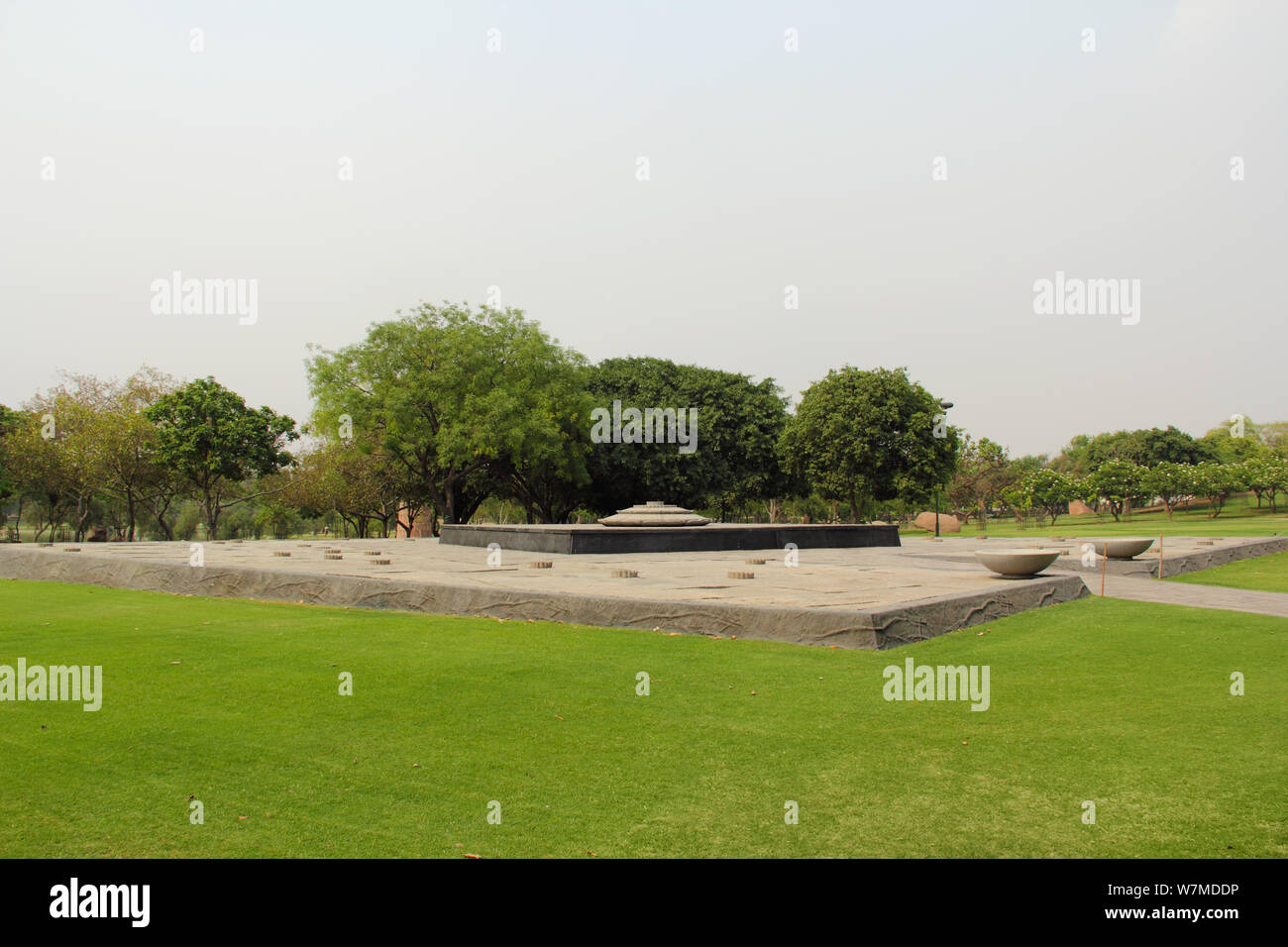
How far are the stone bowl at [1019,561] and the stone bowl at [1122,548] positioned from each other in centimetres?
515

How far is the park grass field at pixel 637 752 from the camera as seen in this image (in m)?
3.19

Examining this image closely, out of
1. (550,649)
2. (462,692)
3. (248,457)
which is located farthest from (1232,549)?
(248,457)

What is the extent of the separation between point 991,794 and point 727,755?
49.1 inches

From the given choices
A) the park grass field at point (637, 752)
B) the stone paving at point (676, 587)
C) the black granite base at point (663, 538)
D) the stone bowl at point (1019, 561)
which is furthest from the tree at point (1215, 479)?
the park grass field at point (637, 752)

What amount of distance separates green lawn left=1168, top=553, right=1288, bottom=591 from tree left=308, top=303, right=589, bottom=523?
2115 cm

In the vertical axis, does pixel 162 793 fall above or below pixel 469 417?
below

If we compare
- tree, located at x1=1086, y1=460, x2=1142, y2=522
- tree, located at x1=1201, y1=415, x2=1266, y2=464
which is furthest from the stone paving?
tree, located at x1=1201, y1=415, x2=1266, y2=464

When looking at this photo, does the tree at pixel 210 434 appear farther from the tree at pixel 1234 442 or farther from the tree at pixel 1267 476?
the tree at pixel 1234 442

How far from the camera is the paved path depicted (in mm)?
9781

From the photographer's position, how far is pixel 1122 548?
14875 mm

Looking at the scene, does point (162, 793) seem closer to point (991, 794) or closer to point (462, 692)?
point (462, 692)

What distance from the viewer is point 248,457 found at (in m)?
30.8

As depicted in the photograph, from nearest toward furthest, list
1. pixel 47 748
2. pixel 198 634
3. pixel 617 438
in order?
1. pixel 47 748
2. pixel 198 634
3. pixel 617 438

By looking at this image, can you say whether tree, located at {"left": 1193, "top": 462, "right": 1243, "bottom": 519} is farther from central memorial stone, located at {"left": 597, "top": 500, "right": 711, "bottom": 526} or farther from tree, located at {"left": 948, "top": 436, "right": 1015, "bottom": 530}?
central memorial stone, located at {"left": 597, "top": 500, "right": 711, "bottom": 526}
